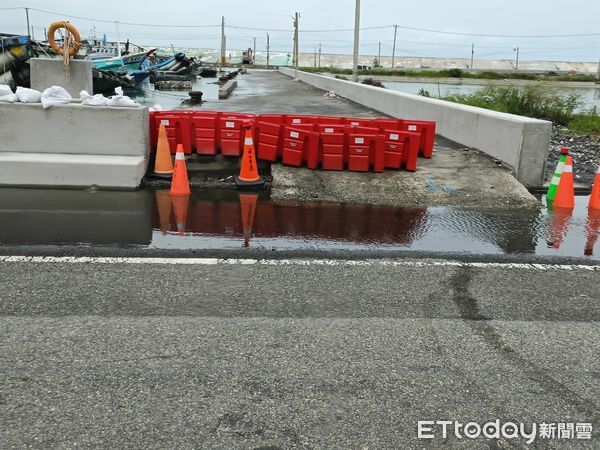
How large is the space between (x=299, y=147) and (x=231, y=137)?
121 cm

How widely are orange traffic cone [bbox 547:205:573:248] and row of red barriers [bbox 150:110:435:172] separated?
2415 mm

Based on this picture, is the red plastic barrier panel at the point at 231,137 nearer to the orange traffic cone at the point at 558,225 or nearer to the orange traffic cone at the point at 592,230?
the orange traffic cone at the point at 558,225

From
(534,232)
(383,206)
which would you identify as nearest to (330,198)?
(383,206)

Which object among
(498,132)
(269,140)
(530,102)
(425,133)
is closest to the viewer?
(269,140)

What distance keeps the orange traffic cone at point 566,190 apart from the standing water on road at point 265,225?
20 cm

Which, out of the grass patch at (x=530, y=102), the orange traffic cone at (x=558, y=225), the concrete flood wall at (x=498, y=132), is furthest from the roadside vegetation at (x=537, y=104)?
the orange traffic cone at (x=558, y=225)

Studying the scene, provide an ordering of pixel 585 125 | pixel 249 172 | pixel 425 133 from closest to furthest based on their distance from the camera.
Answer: pixel 249 172
pixel 425 133
pixel 585 125

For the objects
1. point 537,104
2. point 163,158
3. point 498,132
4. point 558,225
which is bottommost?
point 558,225

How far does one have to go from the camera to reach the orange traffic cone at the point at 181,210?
256 inches

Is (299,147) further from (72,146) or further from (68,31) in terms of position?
(68,31)

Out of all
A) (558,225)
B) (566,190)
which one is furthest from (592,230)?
(566,190)

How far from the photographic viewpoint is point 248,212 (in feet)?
23.7

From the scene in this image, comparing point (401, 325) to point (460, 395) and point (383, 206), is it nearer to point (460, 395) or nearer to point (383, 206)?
point (460, 395)

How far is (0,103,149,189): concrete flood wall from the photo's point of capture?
8070 millimetres
